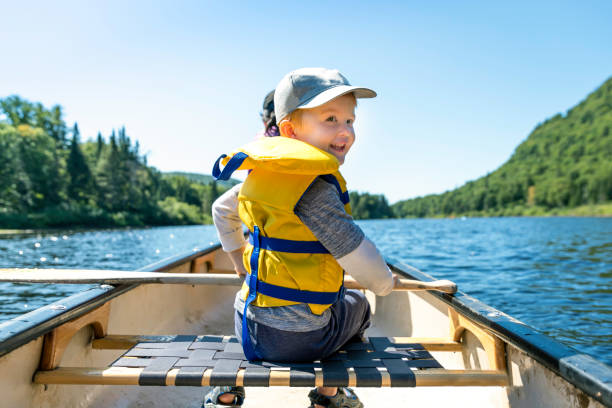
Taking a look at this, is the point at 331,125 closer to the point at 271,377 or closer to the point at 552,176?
the point at 271,377

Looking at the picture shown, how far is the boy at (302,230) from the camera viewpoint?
1257mm

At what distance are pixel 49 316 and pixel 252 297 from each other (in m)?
0.80

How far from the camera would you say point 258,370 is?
4.44ft

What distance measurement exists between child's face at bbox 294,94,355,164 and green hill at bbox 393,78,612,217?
258 ft

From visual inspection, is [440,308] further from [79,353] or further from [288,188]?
[79,353]

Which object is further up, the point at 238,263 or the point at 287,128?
the point at 287,128

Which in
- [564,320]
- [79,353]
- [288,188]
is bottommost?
[564,320]

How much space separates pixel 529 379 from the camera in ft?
5.01

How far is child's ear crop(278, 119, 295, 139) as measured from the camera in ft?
4.78

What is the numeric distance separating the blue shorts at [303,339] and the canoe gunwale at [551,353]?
574 millimetres

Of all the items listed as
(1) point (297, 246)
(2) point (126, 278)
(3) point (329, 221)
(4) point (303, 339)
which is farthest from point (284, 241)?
(2) point (126, 278)

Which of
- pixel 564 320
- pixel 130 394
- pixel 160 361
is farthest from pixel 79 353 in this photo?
pixel 564 320

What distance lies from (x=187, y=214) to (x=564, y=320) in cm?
7028

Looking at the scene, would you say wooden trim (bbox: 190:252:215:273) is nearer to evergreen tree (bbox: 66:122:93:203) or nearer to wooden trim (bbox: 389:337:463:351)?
wooden trim (bbox: 389:337:463:351)
